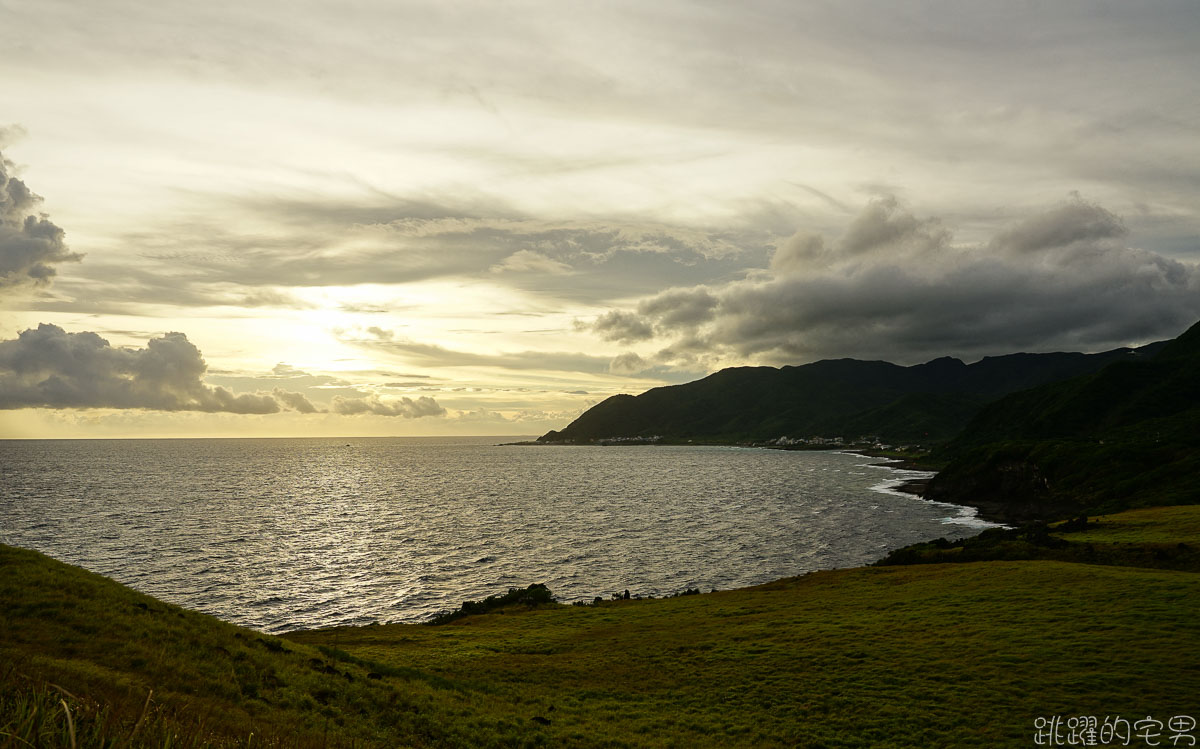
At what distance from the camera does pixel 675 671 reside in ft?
124

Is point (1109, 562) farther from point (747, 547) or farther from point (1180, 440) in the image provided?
point (1180, 440)

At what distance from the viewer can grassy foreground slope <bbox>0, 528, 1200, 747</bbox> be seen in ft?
80.8

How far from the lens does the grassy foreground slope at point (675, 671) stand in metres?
24.6

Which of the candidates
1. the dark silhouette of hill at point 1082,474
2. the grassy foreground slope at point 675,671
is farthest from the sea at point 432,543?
the grassy foreground slope at point 675,671

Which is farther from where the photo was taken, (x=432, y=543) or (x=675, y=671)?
(x=432, y=543)

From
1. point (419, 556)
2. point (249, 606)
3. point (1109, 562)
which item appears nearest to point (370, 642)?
point (249, 606)

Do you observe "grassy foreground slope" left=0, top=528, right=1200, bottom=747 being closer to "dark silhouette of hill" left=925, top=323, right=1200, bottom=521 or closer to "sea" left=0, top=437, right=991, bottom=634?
"sea" left=0, top=437, right=991, bottom=634

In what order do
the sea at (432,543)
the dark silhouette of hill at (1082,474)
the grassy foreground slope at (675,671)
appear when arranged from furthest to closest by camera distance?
the dark silhouette of hill at (1082,474) < the sea at (432,543) < the grassy foreground slope at (675,671)

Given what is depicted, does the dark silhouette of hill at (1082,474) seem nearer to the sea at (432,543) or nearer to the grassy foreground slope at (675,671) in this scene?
the sea at (432,543)

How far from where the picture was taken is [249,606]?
73.1m

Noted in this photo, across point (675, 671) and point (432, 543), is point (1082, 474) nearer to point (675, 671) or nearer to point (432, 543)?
point (432, 543)

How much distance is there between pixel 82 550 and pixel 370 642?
260 feet

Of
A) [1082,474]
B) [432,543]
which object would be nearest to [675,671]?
[432,543]

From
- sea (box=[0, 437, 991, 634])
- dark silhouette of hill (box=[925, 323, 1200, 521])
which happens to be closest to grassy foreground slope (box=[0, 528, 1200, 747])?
sea (box=[0, 437, 991, 634])
